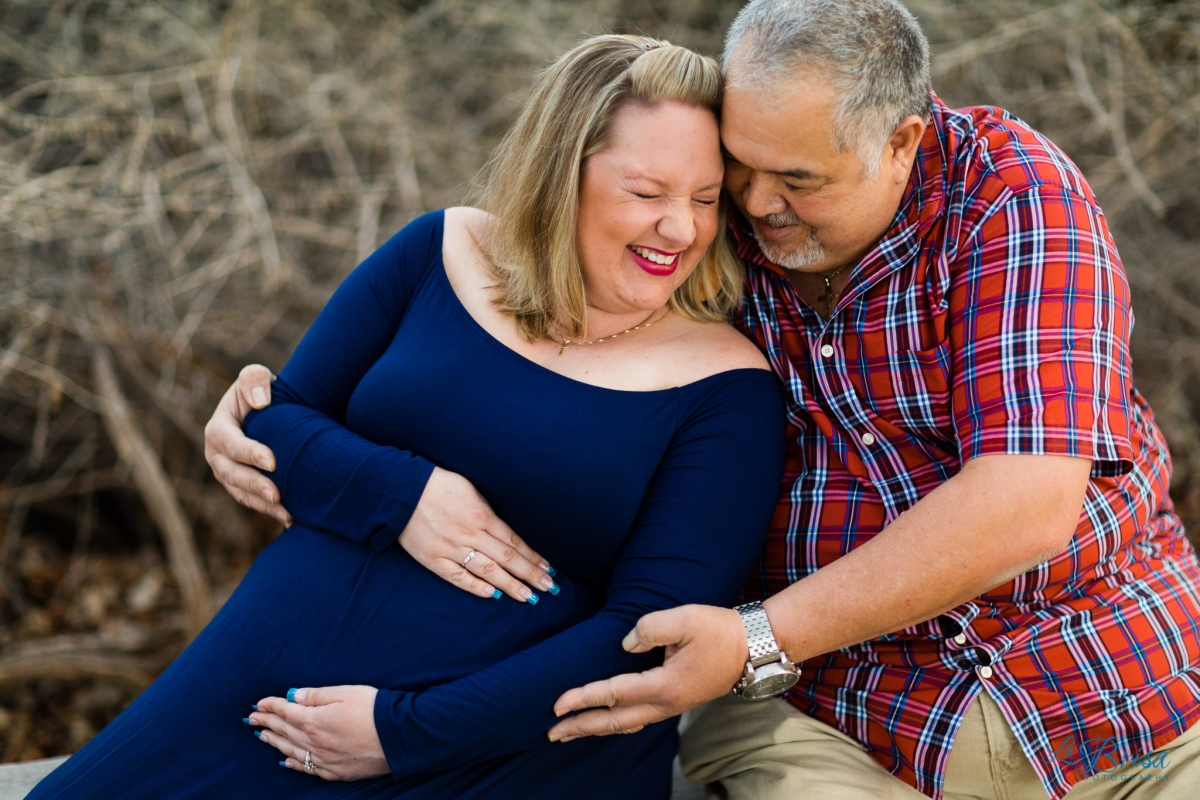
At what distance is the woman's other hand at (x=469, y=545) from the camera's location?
1.81 meters

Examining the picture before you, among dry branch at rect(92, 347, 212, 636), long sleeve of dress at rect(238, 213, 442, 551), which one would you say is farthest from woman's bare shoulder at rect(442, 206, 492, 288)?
dry branch at rect(92, 347, 212, 636)

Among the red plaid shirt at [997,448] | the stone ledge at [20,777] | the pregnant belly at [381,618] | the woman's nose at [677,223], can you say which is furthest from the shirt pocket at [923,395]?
the stone ledge at [20,777]

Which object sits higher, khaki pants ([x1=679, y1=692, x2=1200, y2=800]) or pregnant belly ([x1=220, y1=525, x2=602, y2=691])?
pregnant belly ([x1=220, y1=525, x2=602, y2=691])

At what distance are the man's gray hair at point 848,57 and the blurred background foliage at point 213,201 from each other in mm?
1385

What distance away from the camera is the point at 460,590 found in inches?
72.5

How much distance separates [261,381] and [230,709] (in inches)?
27.6

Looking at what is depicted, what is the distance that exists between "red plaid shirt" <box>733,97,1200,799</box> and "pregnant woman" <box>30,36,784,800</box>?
174mm

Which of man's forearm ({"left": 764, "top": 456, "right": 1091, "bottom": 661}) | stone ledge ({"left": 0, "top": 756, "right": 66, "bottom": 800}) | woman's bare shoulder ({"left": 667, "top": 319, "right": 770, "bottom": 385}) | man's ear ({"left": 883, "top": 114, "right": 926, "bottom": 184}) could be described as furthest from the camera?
stone ledge ({"left": 0, "top": 756, "right": 66, "bottom": 800})

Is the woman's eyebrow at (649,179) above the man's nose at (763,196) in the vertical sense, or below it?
above

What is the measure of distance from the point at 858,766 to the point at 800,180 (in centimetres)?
112

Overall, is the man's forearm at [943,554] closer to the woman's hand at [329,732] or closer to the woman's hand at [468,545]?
the woman's hand at [468,545]

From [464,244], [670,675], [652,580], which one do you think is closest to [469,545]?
[652,580]

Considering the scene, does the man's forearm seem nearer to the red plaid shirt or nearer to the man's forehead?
the red plaid shirt

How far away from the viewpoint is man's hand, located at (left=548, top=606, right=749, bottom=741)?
1.62m
